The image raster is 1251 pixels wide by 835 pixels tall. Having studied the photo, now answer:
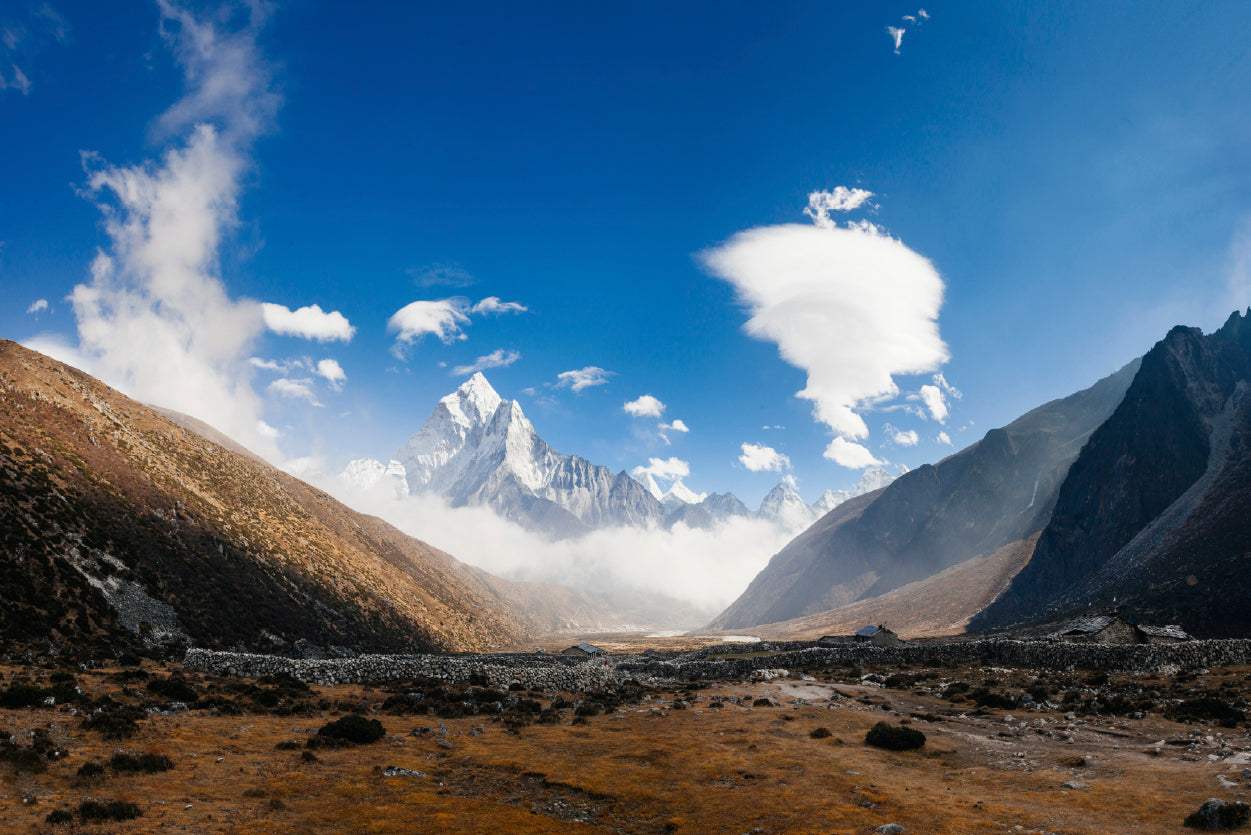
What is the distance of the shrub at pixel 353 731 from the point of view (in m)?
Answer: 28.2

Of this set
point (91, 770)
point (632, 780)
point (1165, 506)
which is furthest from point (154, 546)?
point (1165, 506)

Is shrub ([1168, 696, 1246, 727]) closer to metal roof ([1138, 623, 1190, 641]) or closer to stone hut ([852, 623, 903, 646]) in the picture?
metal roof ([1138, 623, 1190, 641])

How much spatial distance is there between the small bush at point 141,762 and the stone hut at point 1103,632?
67880 mm

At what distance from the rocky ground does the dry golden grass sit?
0.39 ft

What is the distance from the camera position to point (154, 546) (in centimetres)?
6631

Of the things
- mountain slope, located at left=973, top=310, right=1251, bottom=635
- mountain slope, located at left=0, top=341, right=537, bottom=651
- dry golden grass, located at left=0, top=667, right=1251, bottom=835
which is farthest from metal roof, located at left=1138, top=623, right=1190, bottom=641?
mountain slope, located at left=0, top=341, right=537, bottom=651

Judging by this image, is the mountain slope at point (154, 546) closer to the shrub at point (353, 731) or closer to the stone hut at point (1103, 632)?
the shrub at point (353, 731)

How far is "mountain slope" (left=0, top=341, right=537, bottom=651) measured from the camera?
5156 centimetres

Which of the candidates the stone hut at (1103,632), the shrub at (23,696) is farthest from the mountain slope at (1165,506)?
the shrub at (23,696)

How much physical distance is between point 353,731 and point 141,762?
944 cm

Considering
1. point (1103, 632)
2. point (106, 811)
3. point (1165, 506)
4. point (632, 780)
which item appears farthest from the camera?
point (1165, 506)

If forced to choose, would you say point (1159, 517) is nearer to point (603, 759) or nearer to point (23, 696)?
point (603, 759)

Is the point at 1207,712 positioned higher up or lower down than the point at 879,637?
A: higher up

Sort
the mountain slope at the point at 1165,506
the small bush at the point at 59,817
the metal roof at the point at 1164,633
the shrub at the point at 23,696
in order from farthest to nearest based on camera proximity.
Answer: the mountain slope at the point at 1165,506 → the metal roof at the point at 1164,633 → the shrub at the point at 23,696 → the small bush at the point at 59,817
